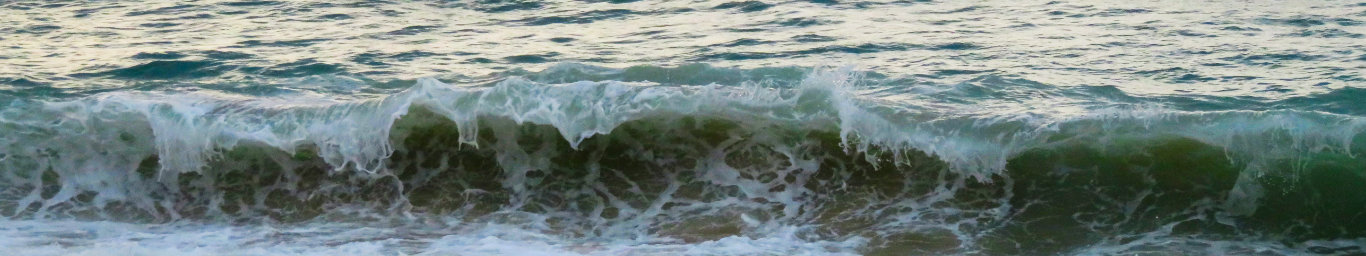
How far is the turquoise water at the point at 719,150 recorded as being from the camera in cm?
604

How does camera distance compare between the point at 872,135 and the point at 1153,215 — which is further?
the point at 872,135

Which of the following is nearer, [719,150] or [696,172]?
[696,172]

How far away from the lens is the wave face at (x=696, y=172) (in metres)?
5.99

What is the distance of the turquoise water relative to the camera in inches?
238

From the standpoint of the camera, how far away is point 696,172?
6.82 meters

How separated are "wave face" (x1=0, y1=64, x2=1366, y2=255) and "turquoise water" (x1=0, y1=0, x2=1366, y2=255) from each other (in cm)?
2

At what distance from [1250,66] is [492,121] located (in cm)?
463

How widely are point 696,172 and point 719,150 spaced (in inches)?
7.9

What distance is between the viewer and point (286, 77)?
9234mm

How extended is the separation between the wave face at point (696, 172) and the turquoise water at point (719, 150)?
2 cm

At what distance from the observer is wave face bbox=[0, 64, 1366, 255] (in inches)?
236

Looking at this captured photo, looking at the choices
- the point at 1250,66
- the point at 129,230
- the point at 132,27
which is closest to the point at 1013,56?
the point at 1250,66

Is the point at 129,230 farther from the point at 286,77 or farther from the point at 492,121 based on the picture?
the point at 286,77

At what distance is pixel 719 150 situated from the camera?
6941 millimetres
